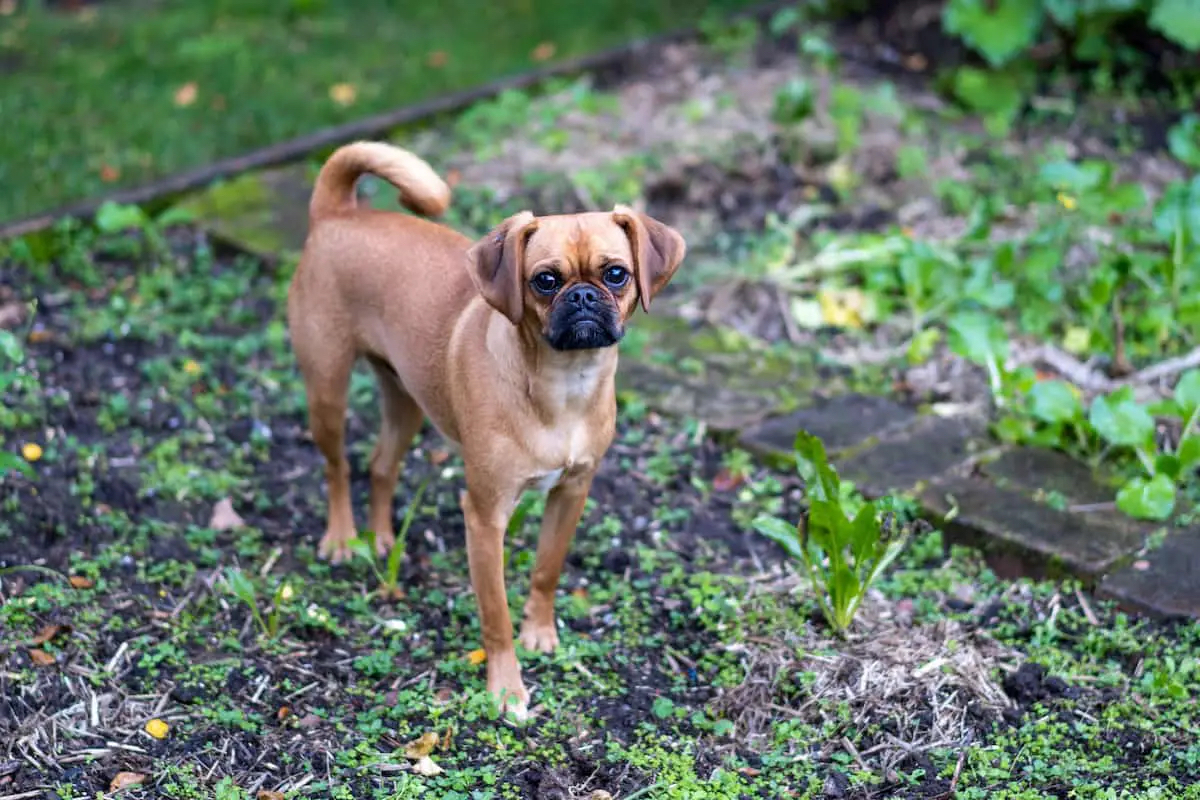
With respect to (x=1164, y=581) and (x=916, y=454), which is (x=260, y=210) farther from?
(x=1164, y=581)

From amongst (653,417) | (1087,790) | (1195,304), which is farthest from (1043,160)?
(1087,790)

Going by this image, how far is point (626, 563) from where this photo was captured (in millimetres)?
4805

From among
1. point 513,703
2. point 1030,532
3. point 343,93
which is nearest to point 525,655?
point 513,703

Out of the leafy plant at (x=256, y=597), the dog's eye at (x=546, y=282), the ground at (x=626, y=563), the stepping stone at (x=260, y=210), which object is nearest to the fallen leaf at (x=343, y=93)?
the stepping stone at (x=260, y=210)

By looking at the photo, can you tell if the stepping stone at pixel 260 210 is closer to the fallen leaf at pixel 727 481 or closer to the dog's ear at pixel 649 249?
the fallen leaf at pixel 727 481

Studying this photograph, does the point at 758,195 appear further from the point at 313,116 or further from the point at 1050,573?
the point at 1050,573

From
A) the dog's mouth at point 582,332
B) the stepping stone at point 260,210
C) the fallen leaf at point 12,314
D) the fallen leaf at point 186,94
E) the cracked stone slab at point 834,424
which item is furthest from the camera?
the fallen leaf at point 186,94

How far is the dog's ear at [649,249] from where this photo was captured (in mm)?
3723

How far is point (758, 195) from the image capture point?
7.30 meters

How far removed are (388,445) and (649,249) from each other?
58.6 inches

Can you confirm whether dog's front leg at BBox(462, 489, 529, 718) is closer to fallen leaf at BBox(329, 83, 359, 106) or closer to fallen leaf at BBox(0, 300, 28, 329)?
fallen leaf at BBox(0, 300, 28, 329)

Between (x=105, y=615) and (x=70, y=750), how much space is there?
0.64 metres

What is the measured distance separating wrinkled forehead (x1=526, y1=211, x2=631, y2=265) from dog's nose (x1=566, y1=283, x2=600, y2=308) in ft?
0.29

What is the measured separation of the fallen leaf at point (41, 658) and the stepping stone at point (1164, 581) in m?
3.12
